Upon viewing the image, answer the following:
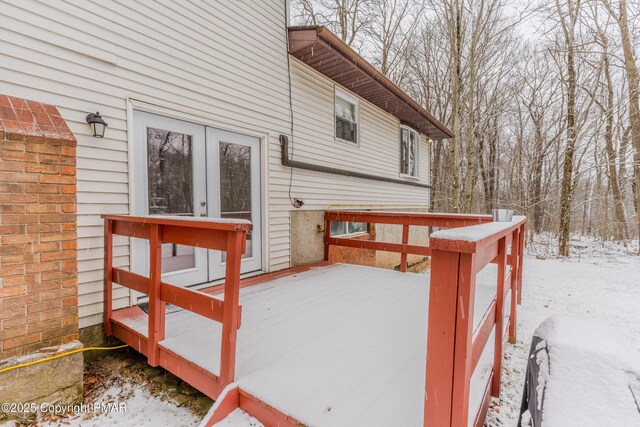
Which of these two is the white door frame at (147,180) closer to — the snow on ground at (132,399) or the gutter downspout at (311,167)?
the snow on ground at (132,399)

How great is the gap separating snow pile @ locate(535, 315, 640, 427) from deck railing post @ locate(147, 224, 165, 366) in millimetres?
2375

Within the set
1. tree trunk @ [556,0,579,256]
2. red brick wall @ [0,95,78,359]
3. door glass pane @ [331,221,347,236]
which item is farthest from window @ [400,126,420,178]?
red brick wall @ [0,95,78,359]

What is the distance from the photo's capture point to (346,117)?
6.58 m

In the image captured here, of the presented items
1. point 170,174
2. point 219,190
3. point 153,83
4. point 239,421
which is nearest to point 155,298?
point 239,421

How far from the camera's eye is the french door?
10.9ft

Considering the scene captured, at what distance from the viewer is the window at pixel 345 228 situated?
6.64 meters

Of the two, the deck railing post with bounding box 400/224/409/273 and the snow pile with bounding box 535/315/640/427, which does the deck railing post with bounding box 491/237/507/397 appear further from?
the deck railing post with bounding box 400/224/409/273

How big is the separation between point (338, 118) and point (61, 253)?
512cm

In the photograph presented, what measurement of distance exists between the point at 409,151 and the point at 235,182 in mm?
6634

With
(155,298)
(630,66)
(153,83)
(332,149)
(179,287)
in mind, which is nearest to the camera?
(179,287)

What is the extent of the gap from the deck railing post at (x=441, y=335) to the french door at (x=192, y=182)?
3.06 meters

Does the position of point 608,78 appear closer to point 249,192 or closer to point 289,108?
point 289,108

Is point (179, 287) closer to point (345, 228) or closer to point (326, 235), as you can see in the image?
point (326, 235)

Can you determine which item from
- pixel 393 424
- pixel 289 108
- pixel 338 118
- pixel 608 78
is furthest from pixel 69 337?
pixel 608 78
